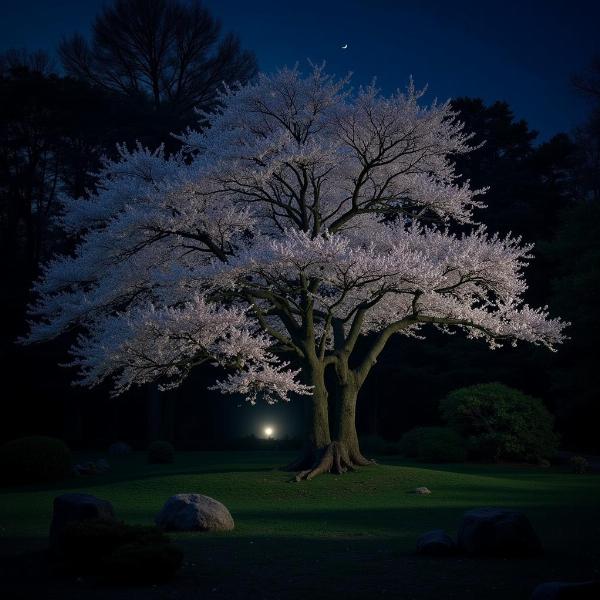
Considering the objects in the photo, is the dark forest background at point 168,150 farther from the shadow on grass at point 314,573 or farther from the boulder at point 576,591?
the boulder at point 576,591

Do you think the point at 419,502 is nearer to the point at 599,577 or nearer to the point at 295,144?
the point at 599,577

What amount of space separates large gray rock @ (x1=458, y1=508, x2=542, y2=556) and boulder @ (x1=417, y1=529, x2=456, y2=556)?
0.18 metres

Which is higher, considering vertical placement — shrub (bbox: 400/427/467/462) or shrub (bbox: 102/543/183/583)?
shrub (bbox: 400/427/467/462)

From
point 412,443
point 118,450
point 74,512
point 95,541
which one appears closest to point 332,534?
point 74,512

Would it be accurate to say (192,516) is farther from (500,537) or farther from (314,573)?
(500,537)

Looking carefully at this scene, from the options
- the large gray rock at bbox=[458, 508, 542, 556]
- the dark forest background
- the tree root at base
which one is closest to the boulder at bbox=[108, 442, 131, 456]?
the dark forest background

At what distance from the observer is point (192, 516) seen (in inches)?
458

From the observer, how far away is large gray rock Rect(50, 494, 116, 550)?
371 inches

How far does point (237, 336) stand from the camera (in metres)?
A: 17.4

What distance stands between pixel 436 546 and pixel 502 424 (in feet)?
59.5

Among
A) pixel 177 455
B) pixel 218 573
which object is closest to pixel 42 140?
pixel 177 455

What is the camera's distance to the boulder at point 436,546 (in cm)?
952

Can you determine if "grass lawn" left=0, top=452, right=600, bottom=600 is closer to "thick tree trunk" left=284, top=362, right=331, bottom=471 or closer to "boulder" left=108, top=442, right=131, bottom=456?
"thick tree trunk" left=284, top=362, right=331, bottom=471

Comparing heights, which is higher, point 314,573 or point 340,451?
point 340,451
